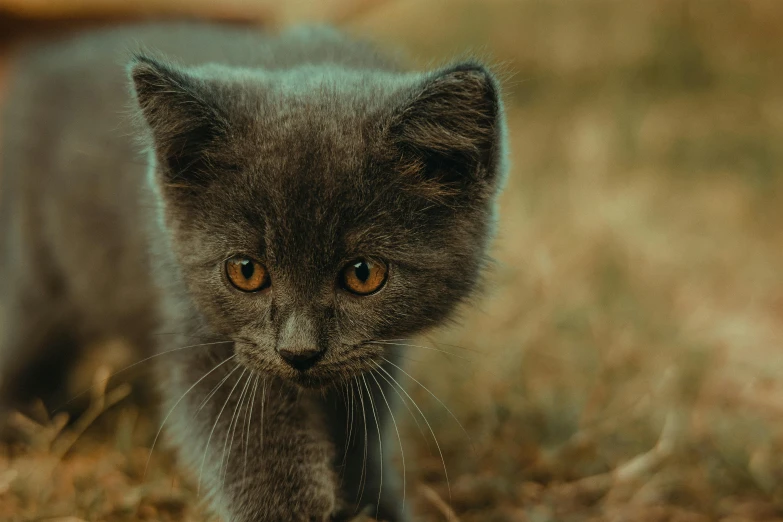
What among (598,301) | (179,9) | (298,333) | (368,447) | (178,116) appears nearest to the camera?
(298,333)

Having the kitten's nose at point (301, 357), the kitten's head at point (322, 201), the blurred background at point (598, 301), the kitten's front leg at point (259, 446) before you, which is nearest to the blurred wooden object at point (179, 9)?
the blurred background at point (598, 301)

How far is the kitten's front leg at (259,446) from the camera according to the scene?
7.20 ft

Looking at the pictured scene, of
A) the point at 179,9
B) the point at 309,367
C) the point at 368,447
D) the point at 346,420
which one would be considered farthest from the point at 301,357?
the point at 179,9

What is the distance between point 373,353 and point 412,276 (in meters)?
0.24

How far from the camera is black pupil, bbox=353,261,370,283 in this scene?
2.12 metres

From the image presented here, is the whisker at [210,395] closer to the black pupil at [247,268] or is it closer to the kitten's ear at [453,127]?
the black pupil at [247,268]

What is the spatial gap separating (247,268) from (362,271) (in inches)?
12.4

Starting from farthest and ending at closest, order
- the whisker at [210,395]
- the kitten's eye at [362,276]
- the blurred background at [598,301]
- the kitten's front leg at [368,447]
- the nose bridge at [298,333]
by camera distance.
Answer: the blurred background at [598,301], the kitten's front leg at [368,447], the whisker at [210,395], the kitten's eye at [362,276], the nose bridge at [298,333]

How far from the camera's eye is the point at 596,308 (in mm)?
4008

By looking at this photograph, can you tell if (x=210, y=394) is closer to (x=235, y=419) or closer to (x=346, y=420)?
(x=235, y=419)

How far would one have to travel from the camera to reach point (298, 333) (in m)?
1.98

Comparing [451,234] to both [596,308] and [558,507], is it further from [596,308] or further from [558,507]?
Answer: [596,308]

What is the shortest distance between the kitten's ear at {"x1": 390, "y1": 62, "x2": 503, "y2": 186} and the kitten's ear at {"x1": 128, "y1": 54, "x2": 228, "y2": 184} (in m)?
0.51

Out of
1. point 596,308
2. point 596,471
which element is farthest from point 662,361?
point 596,471
